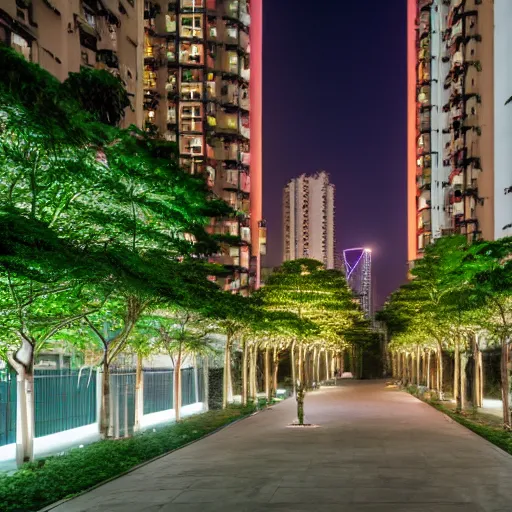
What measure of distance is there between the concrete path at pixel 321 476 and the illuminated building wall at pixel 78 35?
72.1 feet

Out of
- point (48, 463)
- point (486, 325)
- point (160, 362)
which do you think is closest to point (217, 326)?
point (160, 362)

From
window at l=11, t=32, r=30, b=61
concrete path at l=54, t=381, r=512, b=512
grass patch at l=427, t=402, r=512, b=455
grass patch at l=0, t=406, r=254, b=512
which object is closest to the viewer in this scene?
concrete path at l=54, t=381, r=512, b=512

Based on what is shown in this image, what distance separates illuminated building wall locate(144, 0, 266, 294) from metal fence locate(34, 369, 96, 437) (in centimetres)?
5943

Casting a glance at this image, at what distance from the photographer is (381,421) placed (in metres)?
32.3

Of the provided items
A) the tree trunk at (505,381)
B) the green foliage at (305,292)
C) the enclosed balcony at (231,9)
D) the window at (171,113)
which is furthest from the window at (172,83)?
the tree trunk at (505,381)

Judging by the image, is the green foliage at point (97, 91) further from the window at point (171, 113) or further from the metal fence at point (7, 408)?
the window at point (171, 113)

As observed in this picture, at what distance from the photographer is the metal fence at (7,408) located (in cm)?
2405

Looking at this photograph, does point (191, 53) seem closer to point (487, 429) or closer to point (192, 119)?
point (192, 119)

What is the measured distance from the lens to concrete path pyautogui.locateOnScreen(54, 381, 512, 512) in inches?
542

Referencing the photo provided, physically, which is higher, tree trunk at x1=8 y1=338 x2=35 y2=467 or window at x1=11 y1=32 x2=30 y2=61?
window at x1=11 y1=32 x2=30 y2=61

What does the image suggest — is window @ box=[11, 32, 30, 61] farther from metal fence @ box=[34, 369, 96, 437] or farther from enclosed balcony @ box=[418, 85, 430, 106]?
enclosed balcony @ box=[418, 85, 430, 106]

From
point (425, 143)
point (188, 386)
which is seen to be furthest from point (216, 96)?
point (188, 386)

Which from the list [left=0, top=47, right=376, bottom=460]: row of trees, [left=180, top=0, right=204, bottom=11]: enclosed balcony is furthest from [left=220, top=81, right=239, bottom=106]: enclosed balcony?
[left=0, top=47, right=376, bottom=460]: row of trees

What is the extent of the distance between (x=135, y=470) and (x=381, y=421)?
631 inches
